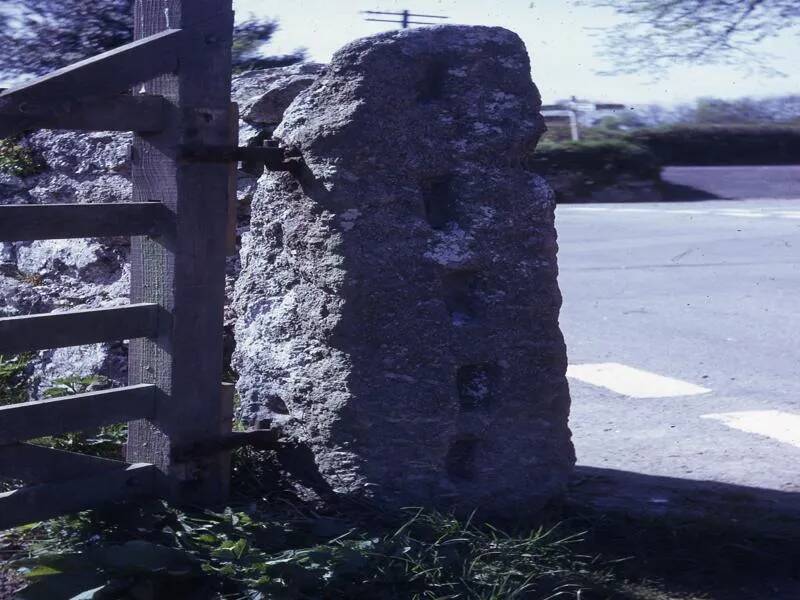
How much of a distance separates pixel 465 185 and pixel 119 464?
1458mm

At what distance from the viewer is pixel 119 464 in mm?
3672

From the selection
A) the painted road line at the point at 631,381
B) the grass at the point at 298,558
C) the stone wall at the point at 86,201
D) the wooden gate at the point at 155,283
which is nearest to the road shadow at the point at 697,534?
the grass at the point at 298,558

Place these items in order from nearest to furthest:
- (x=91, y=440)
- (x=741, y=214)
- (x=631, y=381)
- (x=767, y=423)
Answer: (x=91, y=440) → (x=767, y=423) → (x=631, y=381) → (x=741, y=214)

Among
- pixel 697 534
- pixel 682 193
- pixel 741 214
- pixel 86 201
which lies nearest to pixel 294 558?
pixel 697 534

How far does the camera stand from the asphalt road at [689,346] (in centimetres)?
543

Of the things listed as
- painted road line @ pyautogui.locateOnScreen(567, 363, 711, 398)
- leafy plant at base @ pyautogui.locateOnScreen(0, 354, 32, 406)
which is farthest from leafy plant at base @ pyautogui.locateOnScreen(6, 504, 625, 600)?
painted road line @ pyautogui.locateOnScreen(567, 363, 711, 398)

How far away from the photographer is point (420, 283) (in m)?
3.82

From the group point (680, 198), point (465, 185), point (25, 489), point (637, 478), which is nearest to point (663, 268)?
point (637, 478)

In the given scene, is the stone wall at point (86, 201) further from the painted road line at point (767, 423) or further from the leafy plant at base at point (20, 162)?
the painted road line at point (767, 423)

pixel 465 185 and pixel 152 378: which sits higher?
pixel 465 185

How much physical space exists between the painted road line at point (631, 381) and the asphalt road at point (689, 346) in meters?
0.02

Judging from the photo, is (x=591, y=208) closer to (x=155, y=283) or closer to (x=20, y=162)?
(x=20, y=162)

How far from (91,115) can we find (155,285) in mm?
604

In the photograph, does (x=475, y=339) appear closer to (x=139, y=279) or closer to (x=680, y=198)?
(x=139, y=279)
